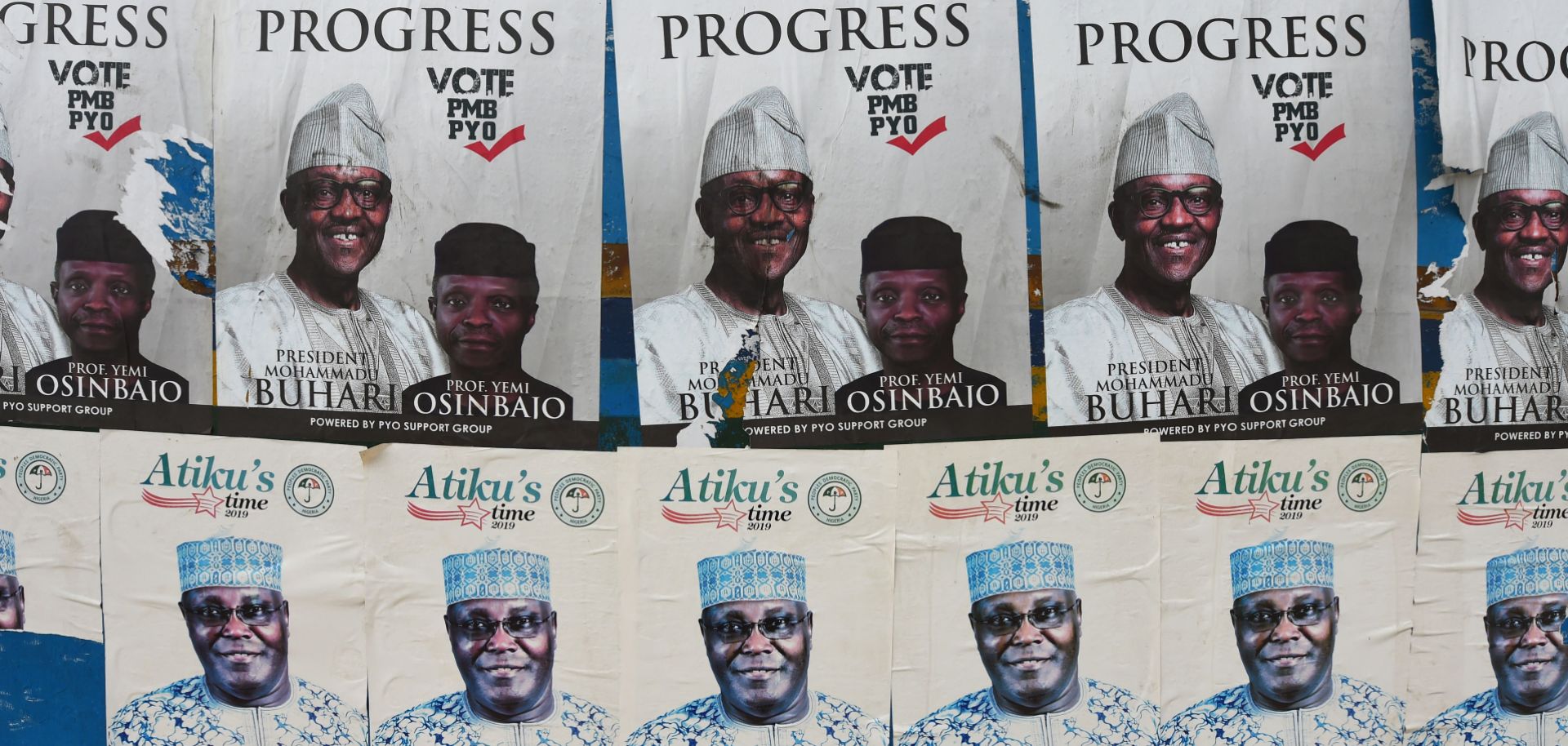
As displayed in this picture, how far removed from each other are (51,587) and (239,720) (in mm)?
611

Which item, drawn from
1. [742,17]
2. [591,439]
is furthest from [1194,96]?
[591,439]

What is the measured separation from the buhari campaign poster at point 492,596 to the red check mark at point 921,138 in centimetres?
109

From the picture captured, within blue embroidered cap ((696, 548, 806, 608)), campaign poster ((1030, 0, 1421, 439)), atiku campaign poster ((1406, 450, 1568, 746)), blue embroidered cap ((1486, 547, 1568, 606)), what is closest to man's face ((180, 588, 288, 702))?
blue embroidered cap ((696, 548, 806, 608))

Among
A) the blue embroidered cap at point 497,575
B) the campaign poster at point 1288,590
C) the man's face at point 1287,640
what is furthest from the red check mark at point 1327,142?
the blue embroidered cap at point 497,575

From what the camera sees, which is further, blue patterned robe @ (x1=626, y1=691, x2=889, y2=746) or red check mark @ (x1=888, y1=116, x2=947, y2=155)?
blue patterned robe @ (x1=626, y1=691, x2=889, y2=746)

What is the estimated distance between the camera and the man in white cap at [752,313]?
10.6 ft

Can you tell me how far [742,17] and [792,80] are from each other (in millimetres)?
205

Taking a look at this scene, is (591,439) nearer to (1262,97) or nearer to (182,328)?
(182,328)

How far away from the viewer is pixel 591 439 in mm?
3307

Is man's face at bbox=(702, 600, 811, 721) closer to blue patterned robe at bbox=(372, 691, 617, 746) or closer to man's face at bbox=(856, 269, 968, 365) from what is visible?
blue patterned robe at bbox=(372, 691, 617, 746)

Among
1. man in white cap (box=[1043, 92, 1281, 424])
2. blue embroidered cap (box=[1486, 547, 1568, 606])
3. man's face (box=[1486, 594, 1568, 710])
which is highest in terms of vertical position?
man in white cap (box=[1043, 92, 1281, 424])

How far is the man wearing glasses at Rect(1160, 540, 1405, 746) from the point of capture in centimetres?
335

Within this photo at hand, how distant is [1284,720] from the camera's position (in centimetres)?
339

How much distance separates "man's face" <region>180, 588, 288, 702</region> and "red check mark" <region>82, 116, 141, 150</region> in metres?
1.17
